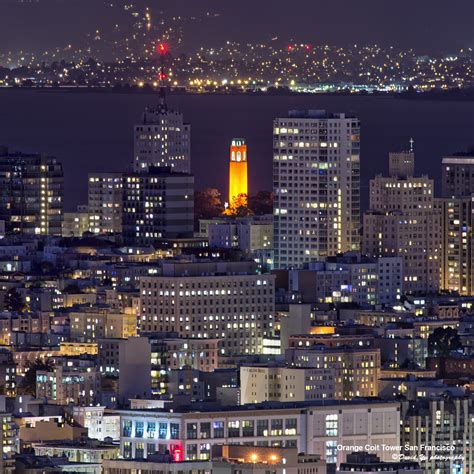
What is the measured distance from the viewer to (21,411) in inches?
2344

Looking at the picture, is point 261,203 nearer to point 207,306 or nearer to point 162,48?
point 207,306

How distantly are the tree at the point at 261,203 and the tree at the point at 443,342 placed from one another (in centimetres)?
2032

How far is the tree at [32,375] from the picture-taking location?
6431 centimetres

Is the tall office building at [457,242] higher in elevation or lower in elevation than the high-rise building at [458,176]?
lower

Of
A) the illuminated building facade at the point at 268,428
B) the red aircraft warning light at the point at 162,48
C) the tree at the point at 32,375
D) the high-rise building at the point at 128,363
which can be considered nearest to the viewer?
the illuminated building facade at the point at 268,428

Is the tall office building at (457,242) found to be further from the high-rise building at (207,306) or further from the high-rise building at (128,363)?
the high-rise building at (128,363)

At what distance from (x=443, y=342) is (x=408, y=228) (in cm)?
1290

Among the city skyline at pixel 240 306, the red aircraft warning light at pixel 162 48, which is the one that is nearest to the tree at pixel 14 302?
the city skyline at pixel 240 306

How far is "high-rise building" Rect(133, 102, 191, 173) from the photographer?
9856 cm

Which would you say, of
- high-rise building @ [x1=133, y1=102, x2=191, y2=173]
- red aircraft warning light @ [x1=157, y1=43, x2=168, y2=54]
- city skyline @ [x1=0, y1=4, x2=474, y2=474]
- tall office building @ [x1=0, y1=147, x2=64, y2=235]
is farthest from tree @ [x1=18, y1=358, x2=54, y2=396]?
red aircraft warning light @ [x1=157, y1=43, x2=168, y2=54]

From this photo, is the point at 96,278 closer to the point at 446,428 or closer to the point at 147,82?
the point at 446,428

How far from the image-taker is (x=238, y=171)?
9812 centimetres

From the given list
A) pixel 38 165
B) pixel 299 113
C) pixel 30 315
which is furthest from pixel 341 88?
pixel 30 315

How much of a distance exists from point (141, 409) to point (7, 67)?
126m
